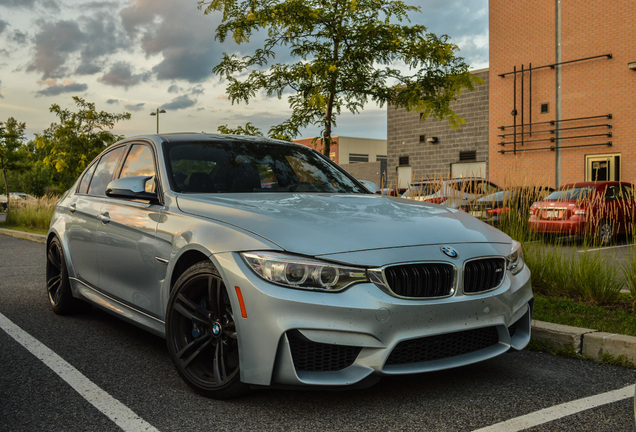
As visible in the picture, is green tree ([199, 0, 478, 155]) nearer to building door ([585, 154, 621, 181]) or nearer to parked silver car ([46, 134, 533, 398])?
parked silver car ([46, 134, 533, 398])

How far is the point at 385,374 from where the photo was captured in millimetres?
3074

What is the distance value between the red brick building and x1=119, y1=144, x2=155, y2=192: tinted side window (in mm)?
18384

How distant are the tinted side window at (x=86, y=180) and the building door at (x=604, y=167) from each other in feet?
67.4

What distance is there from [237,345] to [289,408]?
434mm

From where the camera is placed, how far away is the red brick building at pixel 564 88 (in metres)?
22.6

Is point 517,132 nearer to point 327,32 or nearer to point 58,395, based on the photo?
point 327,32

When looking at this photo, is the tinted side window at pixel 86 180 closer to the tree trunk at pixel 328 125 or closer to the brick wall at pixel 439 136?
the tree trunk at pixel 328 125

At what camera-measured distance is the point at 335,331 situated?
3.00 metres

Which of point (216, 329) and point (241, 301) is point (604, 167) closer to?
point (216, 329)

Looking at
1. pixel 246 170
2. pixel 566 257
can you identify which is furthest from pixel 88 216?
pixel 566 257

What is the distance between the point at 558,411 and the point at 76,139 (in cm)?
2655

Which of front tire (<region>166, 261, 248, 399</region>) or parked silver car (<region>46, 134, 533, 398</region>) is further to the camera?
front tire (<region>166, 261, 248, 399</region>)

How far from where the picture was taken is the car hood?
3.20 meters

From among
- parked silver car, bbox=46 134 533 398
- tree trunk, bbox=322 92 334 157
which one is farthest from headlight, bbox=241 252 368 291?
tree trunk, bbox=322 92 334 157
